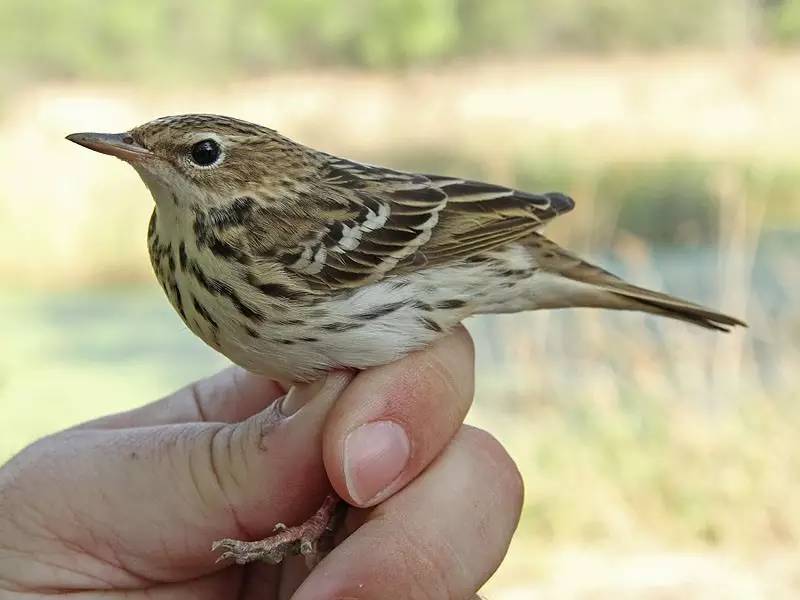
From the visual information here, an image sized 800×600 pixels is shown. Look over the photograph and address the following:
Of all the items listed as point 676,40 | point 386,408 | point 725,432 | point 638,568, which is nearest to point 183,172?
point 386,408

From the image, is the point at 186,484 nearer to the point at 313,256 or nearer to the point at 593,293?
the point at 313,256

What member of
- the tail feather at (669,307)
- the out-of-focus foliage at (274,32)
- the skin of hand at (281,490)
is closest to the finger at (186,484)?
the skin of hand at (281,490)

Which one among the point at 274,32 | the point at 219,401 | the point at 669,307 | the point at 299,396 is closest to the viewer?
the point at 299,396

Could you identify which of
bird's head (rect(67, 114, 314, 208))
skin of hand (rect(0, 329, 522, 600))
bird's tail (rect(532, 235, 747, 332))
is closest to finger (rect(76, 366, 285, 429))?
skin of hand (rect(0, 329, 522, 600))

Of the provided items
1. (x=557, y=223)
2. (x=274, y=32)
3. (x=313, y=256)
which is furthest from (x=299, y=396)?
(x=274, y=32)

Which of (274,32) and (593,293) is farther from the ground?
(274,32)

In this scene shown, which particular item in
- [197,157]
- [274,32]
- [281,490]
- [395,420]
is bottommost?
[281,490]

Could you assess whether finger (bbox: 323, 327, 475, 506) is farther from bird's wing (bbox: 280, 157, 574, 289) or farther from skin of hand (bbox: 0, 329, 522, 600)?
bird's wing (bbox: 280, 157, 574, 289)
